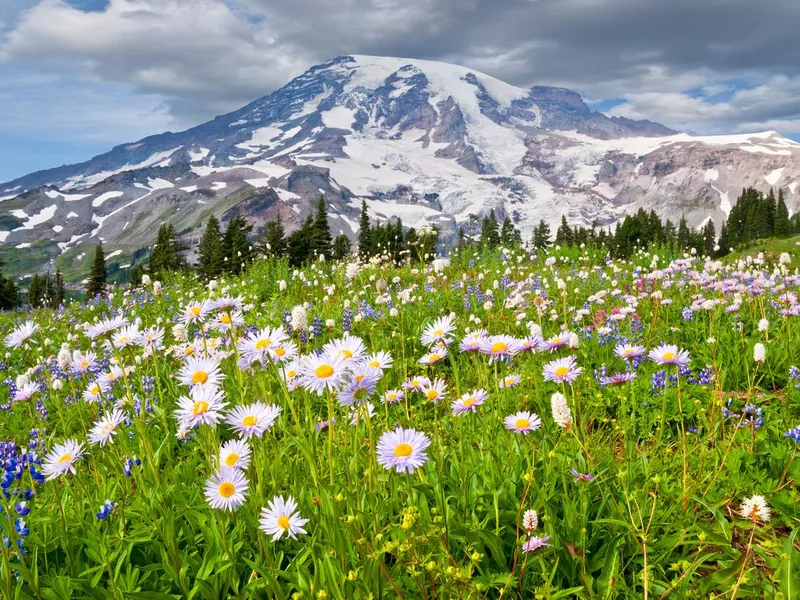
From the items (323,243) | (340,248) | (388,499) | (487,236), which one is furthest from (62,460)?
(340,248)

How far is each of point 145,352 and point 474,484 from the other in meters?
3.49

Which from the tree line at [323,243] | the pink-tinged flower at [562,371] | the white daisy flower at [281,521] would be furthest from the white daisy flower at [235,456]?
the tree line at [323,243]

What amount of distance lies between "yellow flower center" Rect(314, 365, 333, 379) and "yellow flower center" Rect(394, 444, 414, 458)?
395 millimetres

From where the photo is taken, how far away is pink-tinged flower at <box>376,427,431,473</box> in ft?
6.64

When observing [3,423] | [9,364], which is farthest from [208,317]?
[9,364]

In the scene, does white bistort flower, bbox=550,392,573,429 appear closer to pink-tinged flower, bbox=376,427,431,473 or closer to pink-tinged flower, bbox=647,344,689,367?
pink-tinged flower, bbox=376,427,431,473

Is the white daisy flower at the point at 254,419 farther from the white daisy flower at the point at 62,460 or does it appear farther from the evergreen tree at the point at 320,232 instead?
the evergreen tree at the point at 320,232

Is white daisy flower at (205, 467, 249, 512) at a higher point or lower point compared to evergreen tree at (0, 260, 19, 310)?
higher

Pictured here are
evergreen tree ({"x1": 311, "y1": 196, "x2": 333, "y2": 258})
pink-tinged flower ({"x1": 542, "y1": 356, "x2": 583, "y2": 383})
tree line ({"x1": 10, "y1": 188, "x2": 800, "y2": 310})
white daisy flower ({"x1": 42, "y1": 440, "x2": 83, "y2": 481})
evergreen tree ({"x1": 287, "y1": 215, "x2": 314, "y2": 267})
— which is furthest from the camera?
evergreen tree ({"x1": 287, "y1": 215, "x2": 314, "y2": 267})

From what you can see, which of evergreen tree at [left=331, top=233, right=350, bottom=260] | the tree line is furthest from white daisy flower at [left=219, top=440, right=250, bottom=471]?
evergreen tree at [left=331, top=233, right=350, bottom=260]

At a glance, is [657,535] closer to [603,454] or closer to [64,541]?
[603,454]

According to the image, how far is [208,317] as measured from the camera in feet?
11.4

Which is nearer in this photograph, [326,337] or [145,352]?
[145,352]

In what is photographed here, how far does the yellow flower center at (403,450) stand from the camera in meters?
2.10
